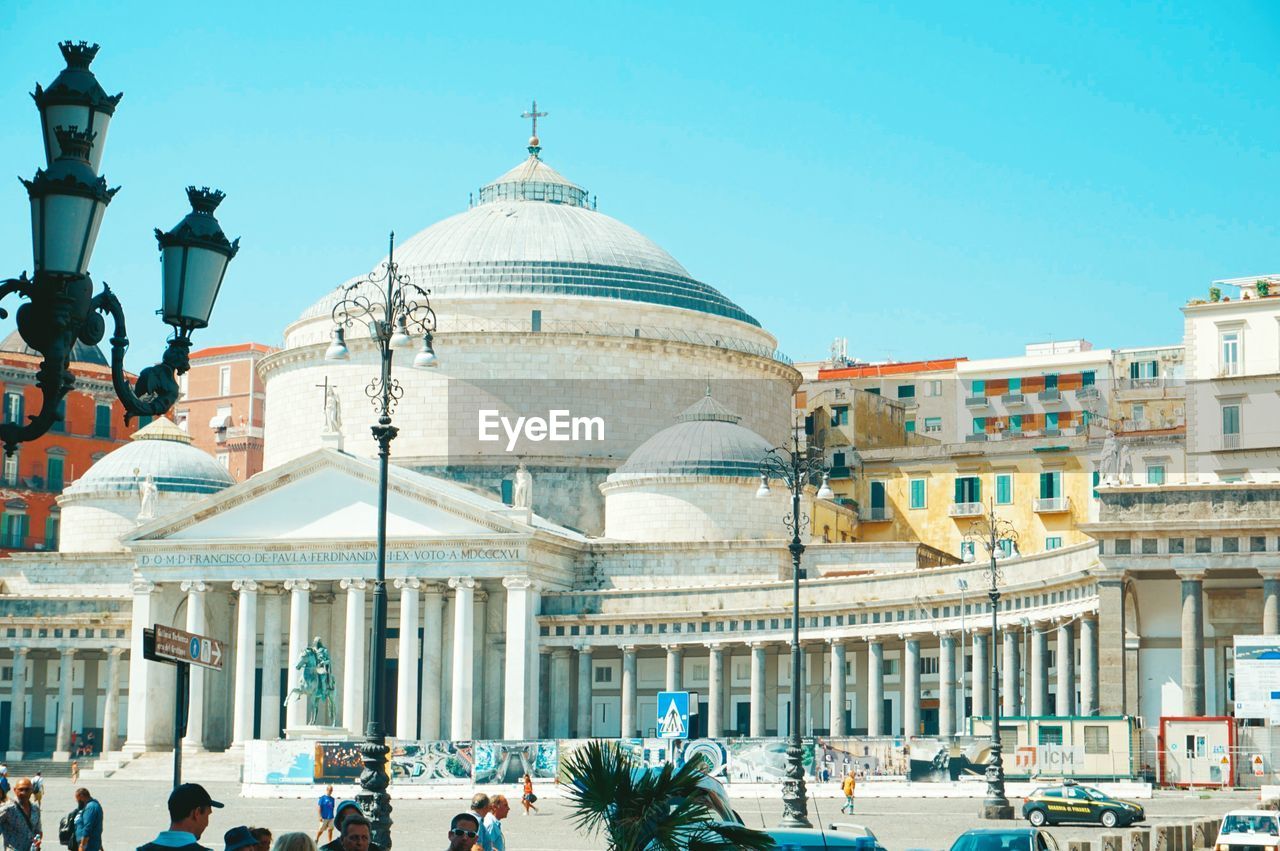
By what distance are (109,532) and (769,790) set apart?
4234 cm

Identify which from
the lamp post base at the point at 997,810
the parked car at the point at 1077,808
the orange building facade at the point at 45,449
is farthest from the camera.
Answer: the orange building facade at the point at 45,449

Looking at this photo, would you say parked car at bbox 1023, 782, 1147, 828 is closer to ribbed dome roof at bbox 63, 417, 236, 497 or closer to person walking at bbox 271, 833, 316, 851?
person walking at bbox 271, 833, 316, 851

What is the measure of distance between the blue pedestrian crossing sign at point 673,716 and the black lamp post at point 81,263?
22.7m

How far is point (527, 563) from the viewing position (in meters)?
78.5

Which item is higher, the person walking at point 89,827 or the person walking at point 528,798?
the person walking at point 89,827

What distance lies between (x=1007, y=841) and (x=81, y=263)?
1837cm

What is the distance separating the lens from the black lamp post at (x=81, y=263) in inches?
553

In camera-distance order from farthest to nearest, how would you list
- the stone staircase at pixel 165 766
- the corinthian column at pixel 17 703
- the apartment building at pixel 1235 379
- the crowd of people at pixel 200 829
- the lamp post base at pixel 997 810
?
the corinthian column at pixel 17 703, the stone staircase at pixel 165 766, the apartment building at pixel 1235 379, the lamp post base at pixel 997 810, the crowd of people at pixel 200 829

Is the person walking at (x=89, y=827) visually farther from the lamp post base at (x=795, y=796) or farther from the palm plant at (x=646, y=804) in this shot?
the lamp post base at (x=795, y=796)

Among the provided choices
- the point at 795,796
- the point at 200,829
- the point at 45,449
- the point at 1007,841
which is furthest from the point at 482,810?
the point at 45,449

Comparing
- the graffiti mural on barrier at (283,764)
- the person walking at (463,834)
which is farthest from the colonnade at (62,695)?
the person walking at (463,834)

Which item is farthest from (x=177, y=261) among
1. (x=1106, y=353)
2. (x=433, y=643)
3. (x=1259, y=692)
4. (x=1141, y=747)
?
(x=1106, y=353)

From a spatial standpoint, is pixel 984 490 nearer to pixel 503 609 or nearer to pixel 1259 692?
pixel 503 609

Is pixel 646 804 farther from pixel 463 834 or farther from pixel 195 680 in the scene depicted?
pixel 195 680
